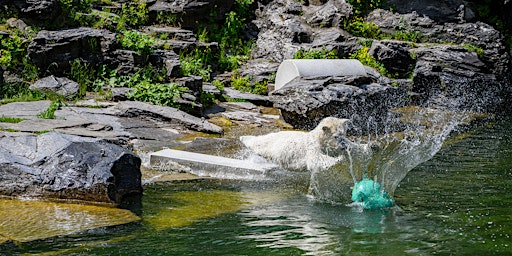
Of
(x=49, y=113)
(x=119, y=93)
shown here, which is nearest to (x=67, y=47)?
(x=119, y=93)

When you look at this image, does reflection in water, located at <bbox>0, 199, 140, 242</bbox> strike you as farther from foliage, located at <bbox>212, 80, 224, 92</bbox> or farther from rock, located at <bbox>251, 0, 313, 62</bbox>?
rock, located at <bbox>251, 0, 313, 62</bbox>

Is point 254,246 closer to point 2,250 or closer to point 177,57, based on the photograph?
point 2,250

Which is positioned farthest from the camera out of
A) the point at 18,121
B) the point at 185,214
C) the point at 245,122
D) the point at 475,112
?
the point at 475,112

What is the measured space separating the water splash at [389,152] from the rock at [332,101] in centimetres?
40

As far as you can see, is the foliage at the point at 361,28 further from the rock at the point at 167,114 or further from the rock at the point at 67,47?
the rock at the point at 167,114

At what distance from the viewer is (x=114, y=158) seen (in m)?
7.61

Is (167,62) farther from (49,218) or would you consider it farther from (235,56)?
(49,218)

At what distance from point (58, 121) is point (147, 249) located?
643 cm

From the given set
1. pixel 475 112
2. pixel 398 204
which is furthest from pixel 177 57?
pixel 398 204

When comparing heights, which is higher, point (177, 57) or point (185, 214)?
point (177, 57)

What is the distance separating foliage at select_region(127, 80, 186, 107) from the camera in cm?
1456

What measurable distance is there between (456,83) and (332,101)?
6.24 metres

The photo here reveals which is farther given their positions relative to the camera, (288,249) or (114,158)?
(114,158)

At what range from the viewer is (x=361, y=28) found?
20.8m
